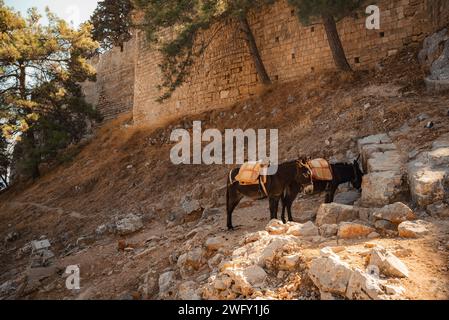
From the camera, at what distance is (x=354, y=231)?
186 inches

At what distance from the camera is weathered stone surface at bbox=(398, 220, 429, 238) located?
4.34 m

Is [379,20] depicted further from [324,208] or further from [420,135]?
[324,208]

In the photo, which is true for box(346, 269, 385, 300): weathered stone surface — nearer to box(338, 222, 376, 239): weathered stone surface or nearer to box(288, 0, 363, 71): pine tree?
box(338, 222, 376, 239): weathered stone surface

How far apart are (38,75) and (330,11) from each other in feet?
50.4

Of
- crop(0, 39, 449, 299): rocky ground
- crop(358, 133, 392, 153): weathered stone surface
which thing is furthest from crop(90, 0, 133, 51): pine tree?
crop(358, 133, 392, 153): weathered stone surface

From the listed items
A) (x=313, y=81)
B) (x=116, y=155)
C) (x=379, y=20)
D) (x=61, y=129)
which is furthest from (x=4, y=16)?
(x=379, y=20)

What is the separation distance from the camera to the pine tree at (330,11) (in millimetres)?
11602

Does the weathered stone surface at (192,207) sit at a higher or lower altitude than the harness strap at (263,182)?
lower

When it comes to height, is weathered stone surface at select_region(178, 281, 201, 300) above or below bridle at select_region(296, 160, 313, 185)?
below

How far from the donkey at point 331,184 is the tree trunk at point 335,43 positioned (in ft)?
22.6

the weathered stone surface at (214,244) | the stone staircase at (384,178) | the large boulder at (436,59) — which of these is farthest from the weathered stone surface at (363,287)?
the large boulder at (436,59)

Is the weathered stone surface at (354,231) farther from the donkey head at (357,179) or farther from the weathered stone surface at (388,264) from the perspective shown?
the donkey head at (357,179)

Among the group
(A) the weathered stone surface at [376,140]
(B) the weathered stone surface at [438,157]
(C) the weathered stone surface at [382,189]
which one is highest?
(A) the weathered stone surface at [376,140]

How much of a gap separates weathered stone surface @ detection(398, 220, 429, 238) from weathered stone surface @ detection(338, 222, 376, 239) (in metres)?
0.38
